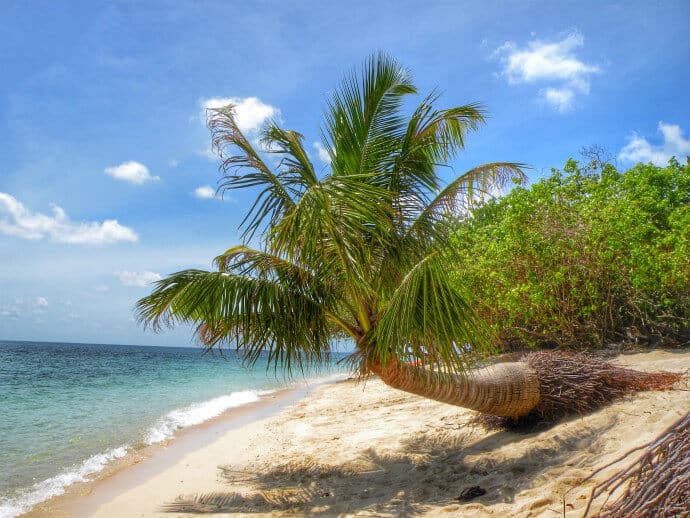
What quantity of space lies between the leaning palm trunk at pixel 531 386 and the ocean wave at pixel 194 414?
22.6 ft

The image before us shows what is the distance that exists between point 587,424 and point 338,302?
3.39 m

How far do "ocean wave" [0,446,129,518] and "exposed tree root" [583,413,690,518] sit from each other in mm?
7037

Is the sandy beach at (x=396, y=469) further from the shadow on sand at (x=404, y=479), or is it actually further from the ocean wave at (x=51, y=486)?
the ocean wave at (x=51, y=486)

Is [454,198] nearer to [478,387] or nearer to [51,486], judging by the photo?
[478,387]

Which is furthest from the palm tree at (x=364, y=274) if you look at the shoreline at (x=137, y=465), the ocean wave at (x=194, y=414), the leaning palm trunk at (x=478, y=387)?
the ocean wave at (x=194, y=414)

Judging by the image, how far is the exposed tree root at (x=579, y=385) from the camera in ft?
20.0

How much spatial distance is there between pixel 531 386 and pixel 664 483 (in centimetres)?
408

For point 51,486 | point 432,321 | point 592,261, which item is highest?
point 592,261

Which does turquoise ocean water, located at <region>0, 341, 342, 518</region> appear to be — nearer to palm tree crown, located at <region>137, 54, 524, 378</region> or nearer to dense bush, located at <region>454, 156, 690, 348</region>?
palm tree crown, located at <region>137, 54, 524, 378</region>

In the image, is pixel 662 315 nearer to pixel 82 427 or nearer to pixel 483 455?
pixel 483 455

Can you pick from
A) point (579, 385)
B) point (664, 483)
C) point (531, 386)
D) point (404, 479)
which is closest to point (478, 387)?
point (531, 386)

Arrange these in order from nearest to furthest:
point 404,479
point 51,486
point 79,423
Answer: point 404,479 < point 51,486 < point 79,423

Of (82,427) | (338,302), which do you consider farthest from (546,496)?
(82,427)

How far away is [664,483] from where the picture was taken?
229 centimetres
